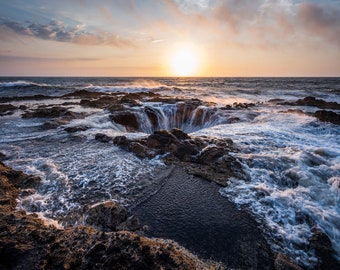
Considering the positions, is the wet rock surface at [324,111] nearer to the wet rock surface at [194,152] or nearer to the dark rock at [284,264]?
A: the wet rock surface at [194,152]

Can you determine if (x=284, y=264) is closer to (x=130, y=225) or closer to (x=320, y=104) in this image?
(x=130, y=225)

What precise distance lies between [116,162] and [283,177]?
194 inches

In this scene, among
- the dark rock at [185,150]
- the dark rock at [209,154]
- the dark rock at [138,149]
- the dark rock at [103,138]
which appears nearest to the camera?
the dark rock at [209,154]

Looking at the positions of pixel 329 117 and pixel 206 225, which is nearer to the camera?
pixel 206 225

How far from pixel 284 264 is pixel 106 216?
297 centimetres

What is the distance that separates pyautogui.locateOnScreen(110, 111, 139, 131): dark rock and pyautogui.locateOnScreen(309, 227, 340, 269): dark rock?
35.1 feet

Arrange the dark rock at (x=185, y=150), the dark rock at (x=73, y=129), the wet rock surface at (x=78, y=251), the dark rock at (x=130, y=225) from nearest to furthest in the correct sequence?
the wet rock surface at (x=78, y=251) → the dark rock at (x=130, y=225) → the dark rock at (x=185, y=150) → the dark rock at (x=73, y=129)

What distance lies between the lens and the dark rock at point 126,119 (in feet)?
43.0

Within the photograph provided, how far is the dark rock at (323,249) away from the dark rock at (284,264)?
49cm

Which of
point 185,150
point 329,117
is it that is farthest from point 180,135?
point 329,117

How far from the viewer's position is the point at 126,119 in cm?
1349

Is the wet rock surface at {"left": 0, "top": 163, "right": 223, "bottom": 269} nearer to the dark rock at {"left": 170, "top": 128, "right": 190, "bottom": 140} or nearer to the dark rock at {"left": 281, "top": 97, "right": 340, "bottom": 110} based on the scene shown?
the dark rock at {"left": 170, "top": 128, "right": 190, "bottom": 140}

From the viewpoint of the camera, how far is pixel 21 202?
4.44m

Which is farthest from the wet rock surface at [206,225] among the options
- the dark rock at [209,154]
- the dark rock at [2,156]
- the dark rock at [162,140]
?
the dark rock at [2,156]
